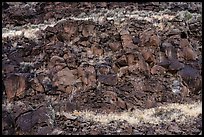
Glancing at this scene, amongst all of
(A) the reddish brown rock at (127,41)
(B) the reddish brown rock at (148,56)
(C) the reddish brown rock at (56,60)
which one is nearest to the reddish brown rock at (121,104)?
(B) the reddish brown rock at (148,56)

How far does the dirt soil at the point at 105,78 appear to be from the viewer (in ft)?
47.8

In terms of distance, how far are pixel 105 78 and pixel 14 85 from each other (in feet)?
13.2

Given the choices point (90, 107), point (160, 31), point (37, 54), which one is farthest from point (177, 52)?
point (37, 54)

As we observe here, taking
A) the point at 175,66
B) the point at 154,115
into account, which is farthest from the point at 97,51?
the point at 154,115

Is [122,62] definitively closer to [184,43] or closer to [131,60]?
[131,60]

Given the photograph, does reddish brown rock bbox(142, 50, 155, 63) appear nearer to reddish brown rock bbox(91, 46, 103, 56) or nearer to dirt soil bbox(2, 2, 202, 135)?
dirt soil bbox(2, 2, 202, 135)

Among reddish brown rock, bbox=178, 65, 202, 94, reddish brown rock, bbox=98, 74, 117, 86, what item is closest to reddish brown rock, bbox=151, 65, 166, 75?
reddish brown rock, bbox=178, 65, 202, 94

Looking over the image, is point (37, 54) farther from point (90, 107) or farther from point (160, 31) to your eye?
point (160, 31)

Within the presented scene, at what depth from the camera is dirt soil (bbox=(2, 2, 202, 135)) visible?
14578mm

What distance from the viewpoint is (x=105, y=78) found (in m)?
17.4

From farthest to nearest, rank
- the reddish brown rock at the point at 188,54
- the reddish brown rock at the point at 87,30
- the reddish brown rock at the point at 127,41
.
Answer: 1. the reddish brown rock at the point at 87,30
2. the reddish brown rock at the point at 127,41
3. the reddish brown rock at the point at 188,54

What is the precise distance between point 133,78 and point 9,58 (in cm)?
609

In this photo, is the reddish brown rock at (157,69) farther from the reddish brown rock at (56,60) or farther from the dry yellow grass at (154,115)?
the reddish brown rock at (56,60)

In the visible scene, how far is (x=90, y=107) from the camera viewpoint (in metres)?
16.4
